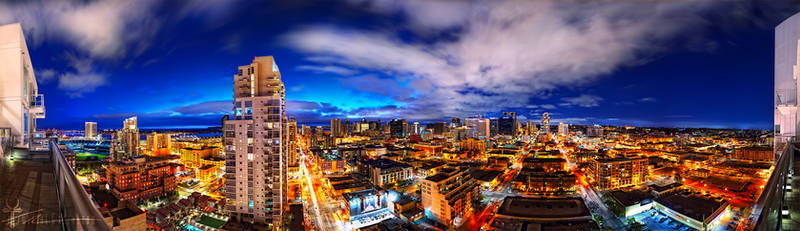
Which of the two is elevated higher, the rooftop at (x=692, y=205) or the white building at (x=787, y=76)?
the white building at (x=787, y=76)

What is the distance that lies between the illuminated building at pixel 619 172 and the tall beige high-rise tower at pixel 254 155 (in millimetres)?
20463

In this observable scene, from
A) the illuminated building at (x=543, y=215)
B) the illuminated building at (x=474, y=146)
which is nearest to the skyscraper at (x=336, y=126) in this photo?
the illuminated building at (x=474, y=146)

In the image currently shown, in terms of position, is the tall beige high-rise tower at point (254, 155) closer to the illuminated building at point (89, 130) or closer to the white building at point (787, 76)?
the white building at point (787, 76)

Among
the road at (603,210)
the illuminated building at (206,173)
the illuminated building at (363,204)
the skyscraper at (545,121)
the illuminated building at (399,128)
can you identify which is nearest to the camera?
the road at (603,210)

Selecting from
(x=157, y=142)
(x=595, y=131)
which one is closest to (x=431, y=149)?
(x=157, y=142)

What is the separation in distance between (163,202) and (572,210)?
2084 centimetres

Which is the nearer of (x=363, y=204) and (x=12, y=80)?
(x=12, y=80)

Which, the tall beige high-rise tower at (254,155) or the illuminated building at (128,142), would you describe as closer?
the tall beige high-rise tower at (254,155)

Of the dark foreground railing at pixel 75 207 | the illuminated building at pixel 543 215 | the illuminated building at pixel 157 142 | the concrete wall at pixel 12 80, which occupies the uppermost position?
the concrete wall at pixel 12 80

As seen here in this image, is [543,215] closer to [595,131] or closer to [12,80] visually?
[12,80]

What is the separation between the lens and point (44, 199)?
1.04m

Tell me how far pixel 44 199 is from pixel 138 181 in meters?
21.0

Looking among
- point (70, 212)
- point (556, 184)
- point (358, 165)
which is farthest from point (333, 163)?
point (70, 212)

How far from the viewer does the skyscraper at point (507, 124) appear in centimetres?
6163
